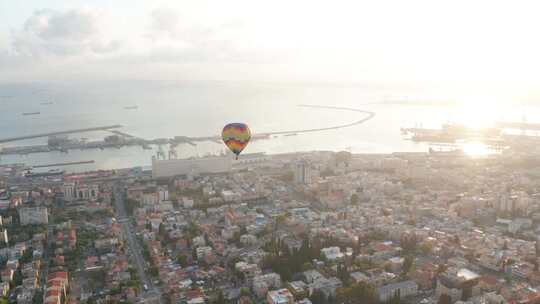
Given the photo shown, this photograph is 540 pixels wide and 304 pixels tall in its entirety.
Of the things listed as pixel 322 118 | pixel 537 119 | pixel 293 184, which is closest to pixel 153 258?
pixel 293 184

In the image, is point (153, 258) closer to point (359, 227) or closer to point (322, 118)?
point (359, 227)

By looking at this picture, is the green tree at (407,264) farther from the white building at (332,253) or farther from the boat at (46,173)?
the boat at (46,173)

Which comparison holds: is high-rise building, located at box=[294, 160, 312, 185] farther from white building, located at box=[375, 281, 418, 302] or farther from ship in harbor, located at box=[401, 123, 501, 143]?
ship in harbor, located at box=[401, 123, 501, 143]

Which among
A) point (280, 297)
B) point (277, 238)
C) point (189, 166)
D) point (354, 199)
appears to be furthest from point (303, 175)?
point (280, 297)

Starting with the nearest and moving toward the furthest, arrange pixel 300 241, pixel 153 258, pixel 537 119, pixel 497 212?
pixel 153 258 < pixel 300 241 < pixel 497 212 < pixel 537 119

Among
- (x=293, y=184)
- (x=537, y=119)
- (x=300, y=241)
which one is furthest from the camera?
(x=537, y=119)

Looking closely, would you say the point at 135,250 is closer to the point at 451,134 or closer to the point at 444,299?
the point at 444,299

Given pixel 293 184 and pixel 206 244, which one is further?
pixel 293 184
